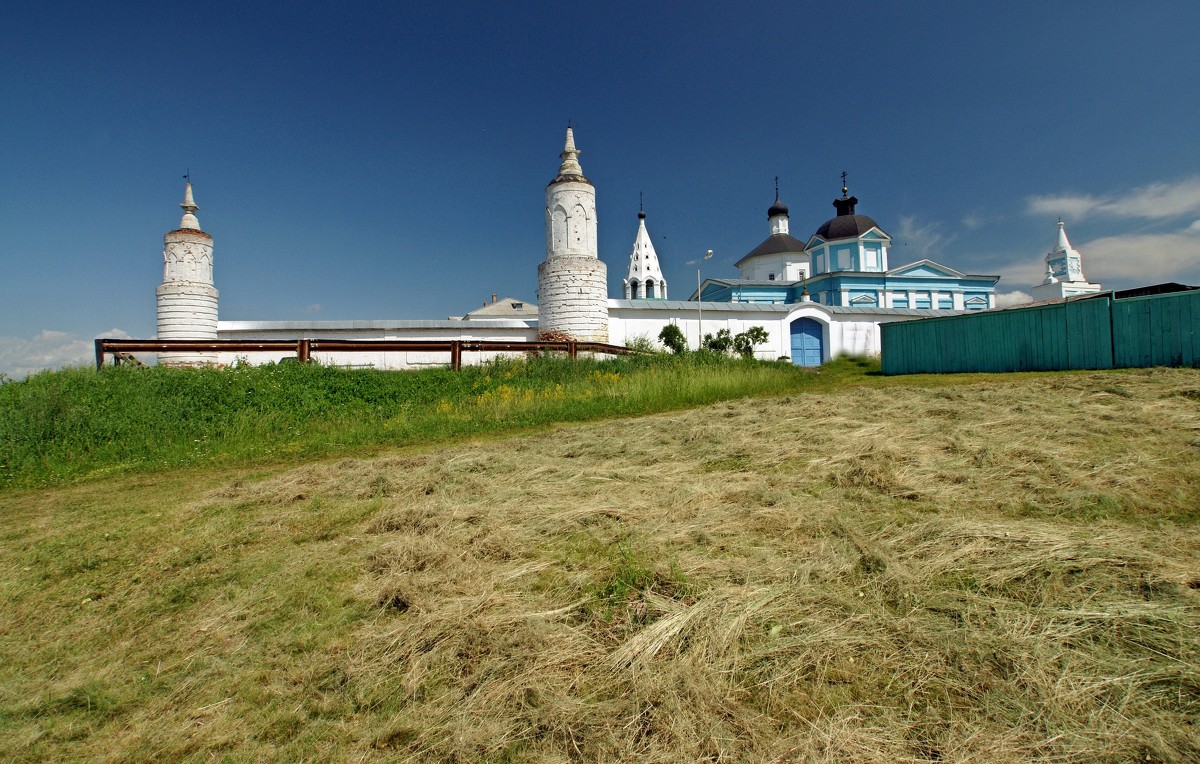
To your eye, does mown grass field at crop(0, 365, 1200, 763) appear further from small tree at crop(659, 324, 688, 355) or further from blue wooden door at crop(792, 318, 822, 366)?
blue wooden door at crop(792, 318, 822, 366)

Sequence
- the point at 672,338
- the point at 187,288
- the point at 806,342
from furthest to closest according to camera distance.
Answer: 1. the point at 806,342
2. the point at 672,338
3. the point at 187,288

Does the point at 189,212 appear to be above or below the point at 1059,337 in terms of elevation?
above

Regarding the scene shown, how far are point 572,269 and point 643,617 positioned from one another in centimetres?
1867

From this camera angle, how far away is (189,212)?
70.2 ft

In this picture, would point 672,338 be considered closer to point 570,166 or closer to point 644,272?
point 570,166

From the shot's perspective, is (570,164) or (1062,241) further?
(1062,241)

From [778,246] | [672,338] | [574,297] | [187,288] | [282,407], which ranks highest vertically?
[778,246]

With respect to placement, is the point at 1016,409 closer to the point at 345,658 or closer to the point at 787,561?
the point at 787,561

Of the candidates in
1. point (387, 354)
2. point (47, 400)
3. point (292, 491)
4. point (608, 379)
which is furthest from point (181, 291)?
point (292, 491)

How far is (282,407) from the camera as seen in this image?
9953mm

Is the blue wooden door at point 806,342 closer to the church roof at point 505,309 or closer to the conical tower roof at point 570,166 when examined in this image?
the conical tower roof at point 570,166

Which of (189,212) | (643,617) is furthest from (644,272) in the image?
(643,617)

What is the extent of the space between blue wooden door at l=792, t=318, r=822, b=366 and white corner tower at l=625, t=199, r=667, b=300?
1623 centimetres

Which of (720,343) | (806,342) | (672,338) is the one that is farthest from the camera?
(806,342)
